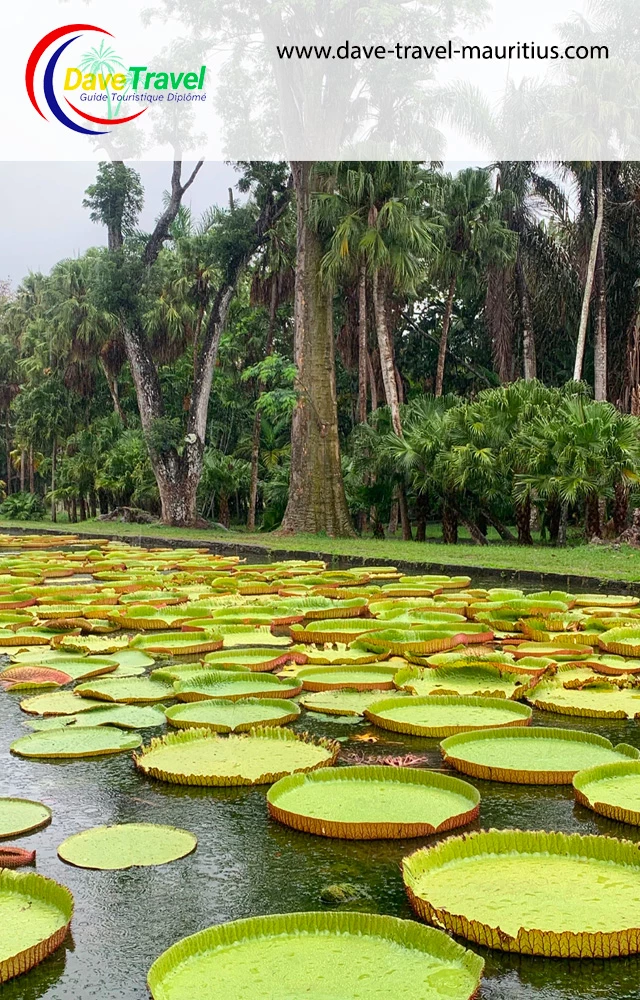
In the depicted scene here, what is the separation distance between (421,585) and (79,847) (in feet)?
20.6

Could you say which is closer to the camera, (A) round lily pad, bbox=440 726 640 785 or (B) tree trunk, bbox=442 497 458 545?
(A) round lily pad, bbox=440 726 640 785

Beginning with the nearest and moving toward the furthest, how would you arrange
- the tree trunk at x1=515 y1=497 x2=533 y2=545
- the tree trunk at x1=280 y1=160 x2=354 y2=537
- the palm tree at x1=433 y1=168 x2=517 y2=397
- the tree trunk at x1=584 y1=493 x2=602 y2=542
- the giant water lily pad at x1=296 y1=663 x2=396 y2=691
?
the giant water lily pad at x1=296 y1=663 x2=396 y2=691, the tree trunk at x1=584 y1=493 x2=602 y2=542, the tree trunk at x1=515 y1=497 x2=533 y2=545, the tree trunk at x1=280 y1=160 x2=354 y2=537, the palm tree at x1=433 y1=168 x2=517 y2=397

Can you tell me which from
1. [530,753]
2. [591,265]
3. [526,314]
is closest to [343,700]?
[530,753]

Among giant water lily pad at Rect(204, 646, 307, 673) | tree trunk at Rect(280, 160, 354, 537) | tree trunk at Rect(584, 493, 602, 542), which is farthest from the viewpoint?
tree trunk at Rect(280, 160, 354, 537)

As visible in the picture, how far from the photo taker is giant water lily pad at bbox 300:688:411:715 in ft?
14.2

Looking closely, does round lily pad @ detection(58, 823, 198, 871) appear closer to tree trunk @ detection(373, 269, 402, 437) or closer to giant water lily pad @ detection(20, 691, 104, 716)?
giant water lily pad @ detection(20, 691, 104, 716)

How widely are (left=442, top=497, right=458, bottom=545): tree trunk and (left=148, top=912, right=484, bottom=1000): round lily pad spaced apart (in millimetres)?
13527

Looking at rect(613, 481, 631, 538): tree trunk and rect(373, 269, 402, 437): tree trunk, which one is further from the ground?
rect(373, 269, 402, 437): tree trunk

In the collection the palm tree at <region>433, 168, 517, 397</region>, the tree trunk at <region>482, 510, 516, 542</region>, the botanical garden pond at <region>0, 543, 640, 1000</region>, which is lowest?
the botanical garden pond at <region>0, 543, 640, 1000</region>

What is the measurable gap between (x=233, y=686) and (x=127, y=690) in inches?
20.4

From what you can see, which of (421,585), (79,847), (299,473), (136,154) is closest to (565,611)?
(421,585)

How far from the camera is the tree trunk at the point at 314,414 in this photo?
643 inches

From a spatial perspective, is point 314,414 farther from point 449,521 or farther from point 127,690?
point 127,690

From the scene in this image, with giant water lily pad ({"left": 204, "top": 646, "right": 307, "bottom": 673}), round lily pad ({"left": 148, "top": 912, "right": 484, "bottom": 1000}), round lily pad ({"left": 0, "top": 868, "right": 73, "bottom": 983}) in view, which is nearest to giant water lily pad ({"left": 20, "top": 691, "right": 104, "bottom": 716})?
giant water lily pad ({"left": 204, "top": 646, "right": 307, "bottom": 673})
